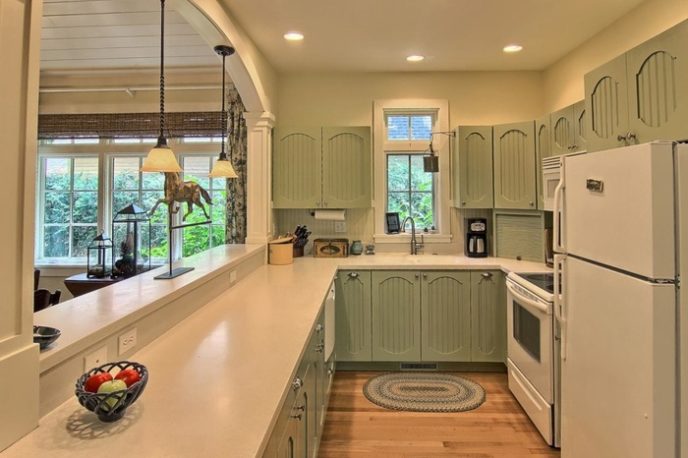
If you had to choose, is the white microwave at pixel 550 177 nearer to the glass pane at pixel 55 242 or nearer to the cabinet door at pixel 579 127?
the cabinet door at pixel 579 127

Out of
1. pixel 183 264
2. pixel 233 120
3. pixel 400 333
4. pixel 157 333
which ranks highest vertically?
pixel 233 120

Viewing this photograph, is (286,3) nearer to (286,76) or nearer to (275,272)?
(286,76)

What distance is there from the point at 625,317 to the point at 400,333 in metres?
2.14

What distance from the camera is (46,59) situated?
12.4ft

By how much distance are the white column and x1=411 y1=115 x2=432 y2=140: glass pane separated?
145cm

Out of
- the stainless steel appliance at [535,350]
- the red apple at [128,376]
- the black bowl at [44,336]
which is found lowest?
the stainless steel appliance at [535,350]

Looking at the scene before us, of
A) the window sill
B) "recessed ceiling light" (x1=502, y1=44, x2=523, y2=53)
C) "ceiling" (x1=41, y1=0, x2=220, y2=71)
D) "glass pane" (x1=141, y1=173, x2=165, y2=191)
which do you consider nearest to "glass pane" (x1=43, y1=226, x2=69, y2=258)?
"glass pane" (x1=141, y1=173, x2=165, y2=191)

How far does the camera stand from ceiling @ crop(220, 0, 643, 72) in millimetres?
2666

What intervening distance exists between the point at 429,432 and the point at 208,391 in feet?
6.20

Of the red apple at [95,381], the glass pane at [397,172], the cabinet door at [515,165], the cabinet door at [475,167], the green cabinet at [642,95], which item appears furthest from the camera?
the glass pane at [397,172]

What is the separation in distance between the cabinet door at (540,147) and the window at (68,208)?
4440 mm

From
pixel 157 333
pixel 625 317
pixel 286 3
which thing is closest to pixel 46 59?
pixel 286 3

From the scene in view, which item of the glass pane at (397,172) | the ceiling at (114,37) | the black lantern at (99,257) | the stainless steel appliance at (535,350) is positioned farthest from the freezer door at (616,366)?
the black lantern at (99,257)

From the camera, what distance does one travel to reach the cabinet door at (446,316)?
3498mm
